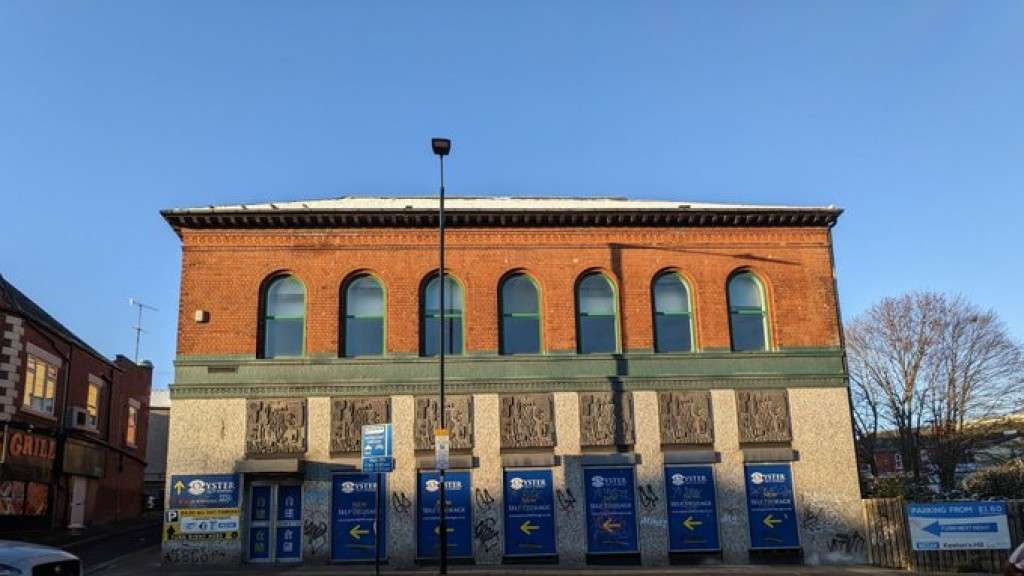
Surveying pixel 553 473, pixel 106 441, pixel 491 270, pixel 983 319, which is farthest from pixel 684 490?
pixel 983 319

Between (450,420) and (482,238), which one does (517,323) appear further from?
(450,420)

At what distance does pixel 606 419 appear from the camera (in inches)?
851

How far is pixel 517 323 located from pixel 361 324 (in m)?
4.10

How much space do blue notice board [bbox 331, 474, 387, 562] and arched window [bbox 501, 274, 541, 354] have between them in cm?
484

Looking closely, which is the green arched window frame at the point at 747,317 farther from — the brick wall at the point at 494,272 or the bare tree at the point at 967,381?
the bare tree at the point at 967,381

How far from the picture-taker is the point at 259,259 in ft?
73.5

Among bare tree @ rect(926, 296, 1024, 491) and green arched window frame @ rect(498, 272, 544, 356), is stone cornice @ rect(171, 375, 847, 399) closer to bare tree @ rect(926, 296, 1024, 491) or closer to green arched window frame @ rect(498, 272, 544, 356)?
green arched window frame @ rect(498, 272, 544, 356)

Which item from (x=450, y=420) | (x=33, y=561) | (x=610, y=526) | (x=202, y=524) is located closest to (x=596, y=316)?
(x=450, y=420)

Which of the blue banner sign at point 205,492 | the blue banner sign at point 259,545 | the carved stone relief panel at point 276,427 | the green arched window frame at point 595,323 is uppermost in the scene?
the green arched window frame at point 595,323

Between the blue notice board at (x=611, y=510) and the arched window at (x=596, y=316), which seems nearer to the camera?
the blue notice board at (x=611, y=510)

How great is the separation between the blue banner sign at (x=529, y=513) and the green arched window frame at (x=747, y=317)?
6.39 m

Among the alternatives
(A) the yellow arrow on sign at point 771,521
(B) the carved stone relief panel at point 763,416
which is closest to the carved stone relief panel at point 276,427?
(B) the carved stone relief panel at point 763,416

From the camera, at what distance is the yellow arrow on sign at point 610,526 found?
68.8ft

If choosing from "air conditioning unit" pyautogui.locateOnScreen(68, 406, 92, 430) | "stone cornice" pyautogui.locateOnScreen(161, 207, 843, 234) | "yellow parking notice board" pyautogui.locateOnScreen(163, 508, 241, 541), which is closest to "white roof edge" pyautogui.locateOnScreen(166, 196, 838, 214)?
"stone cornice" pyautogui.locateOnScreen(161, 207, 843, 234)
